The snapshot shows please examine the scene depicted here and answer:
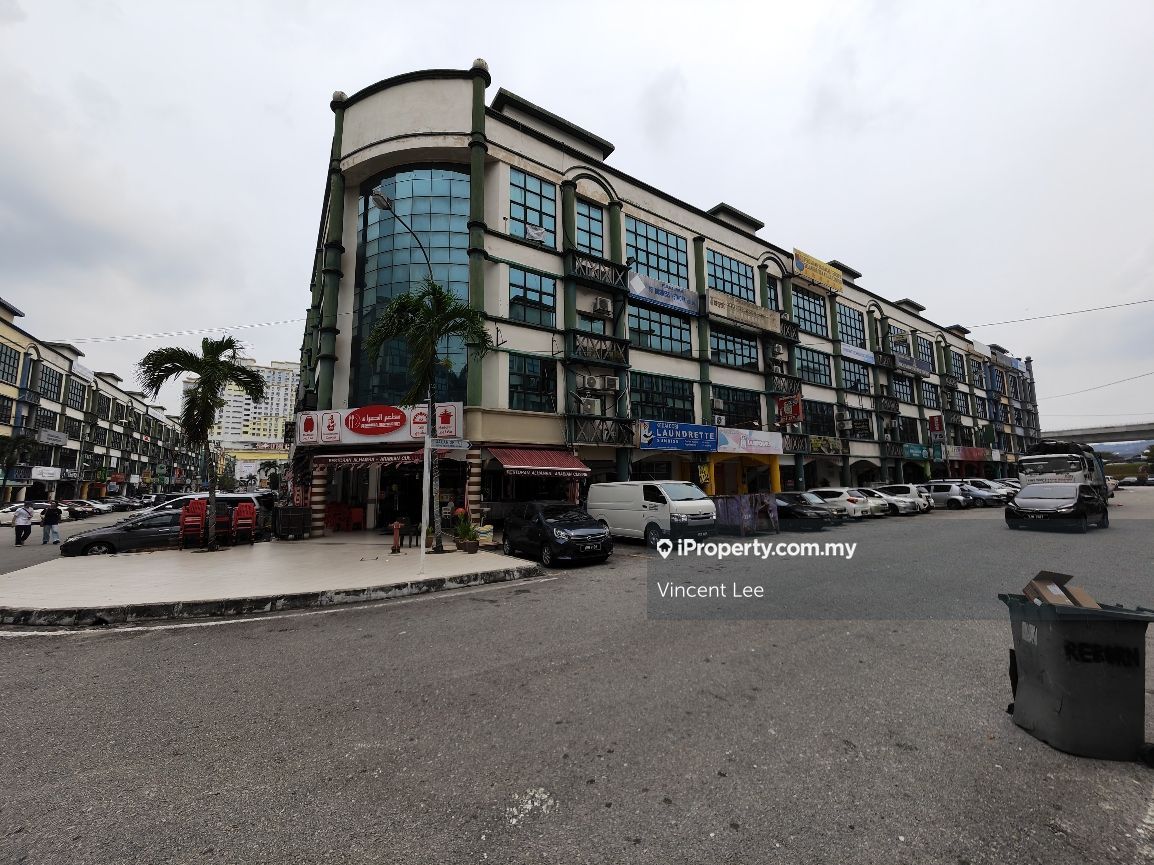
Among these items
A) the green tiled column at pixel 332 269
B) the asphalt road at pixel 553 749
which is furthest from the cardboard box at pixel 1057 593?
the green tiled column at pixel 332 269

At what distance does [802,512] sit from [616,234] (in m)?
15.5

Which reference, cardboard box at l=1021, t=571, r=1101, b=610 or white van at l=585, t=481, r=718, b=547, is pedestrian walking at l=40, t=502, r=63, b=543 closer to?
white van at l=585, t=481, r=718, b=547

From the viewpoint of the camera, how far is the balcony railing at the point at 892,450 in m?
38.2

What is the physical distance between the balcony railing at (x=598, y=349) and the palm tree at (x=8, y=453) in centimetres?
5007

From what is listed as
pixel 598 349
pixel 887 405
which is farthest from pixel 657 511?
pixel 887 405

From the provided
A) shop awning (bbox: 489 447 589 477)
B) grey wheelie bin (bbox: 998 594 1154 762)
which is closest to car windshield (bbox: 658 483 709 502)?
shop awning (bbox: 489 447 589 477)

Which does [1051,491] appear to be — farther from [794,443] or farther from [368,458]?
[368,458]

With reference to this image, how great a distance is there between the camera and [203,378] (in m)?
14.9

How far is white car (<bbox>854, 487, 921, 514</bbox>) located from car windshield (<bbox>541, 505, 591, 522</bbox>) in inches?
696

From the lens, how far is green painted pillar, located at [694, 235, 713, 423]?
1066 inches

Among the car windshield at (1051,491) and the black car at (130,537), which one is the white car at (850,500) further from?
the black car at (130,537)

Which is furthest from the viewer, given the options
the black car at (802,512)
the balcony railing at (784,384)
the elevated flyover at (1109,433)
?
the elevated flyover at (1109,433)

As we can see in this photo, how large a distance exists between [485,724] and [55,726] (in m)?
3.43

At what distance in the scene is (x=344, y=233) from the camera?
2239 cm
